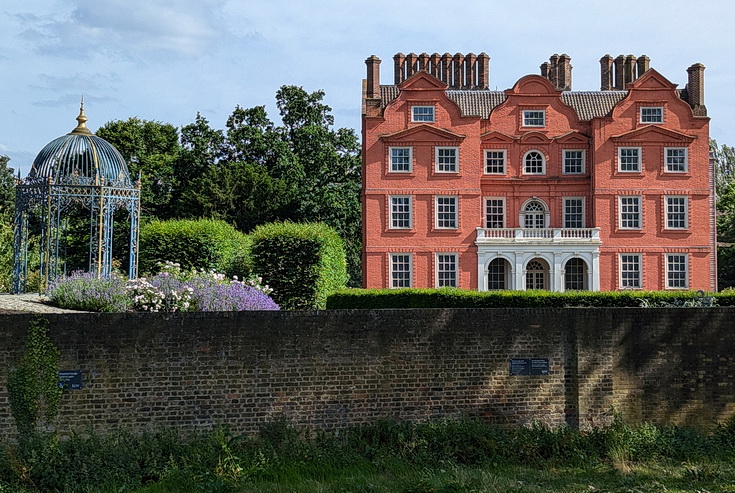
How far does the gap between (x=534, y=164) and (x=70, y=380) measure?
30863mm

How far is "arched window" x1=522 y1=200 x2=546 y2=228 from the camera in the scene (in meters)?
39.1

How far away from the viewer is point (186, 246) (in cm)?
2545

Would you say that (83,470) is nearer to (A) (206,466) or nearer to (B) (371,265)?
(A) (206,466)

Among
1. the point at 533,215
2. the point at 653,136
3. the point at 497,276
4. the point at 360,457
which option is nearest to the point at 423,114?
the point at 533,215

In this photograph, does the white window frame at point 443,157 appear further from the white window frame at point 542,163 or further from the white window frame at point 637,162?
the white window frame at point 637,162

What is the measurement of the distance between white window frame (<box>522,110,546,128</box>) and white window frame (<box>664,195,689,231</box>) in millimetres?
7035

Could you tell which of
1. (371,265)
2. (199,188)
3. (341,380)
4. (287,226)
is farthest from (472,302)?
(199,188)

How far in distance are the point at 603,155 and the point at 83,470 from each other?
1268 inches

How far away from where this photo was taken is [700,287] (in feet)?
122

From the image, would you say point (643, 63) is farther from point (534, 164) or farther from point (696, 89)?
point (534, 164)

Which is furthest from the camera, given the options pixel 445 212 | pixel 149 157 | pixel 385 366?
pixel 149 157

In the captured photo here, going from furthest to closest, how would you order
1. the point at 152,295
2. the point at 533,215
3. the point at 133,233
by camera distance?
the point at 533,215 → the point at 133,233 → the point at 152,295

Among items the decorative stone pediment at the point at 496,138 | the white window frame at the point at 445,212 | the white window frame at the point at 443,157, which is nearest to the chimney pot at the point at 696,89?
the decorative stone pediment at the point at 496,138

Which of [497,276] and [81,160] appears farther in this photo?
[497,276]
